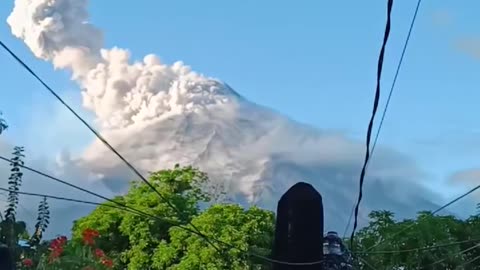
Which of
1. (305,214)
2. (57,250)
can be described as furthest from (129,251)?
(305,214)

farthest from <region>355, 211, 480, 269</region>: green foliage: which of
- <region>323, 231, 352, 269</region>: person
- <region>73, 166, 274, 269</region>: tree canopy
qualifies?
<region>323, 231, 352, 269</region>: person

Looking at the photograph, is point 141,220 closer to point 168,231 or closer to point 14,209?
point 168,231

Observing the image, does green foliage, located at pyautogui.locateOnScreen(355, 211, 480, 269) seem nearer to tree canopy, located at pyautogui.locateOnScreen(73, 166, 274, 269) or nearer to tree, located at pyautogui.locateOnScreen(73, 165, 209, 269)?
tree canopy, located at pyautogui.locateOnScreen(73, 166, 274, 269)

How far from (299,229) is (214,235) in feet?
70.9

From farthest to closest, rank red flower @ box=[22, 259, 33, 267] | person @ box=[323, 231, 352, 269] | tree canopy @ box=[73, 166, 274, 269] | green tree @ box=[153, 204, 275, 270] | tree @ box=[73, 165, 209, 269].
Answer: tree @ box=[73, 165, 209, 269] < tree canopy @ box=[73, 166, 274, 269] < green tree @ box=[153, 204, 275, 270] < red flower @ box=[22, 259, 33, 267] < person @ box=[323, 231, 352, 269]

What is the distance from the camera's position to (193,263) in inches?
935

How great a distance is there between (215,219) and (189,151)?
89.1m

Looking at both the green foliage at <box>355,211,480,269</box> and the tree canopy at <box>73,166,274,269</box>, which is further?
the tree canopy at <box>73,166,274,269</box>

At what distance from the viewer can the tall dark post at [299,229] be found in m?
2.63

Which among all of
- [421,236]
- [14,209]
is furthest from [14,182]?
[421,236]

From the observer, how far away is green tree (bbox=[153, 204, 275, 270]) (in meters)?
23.5

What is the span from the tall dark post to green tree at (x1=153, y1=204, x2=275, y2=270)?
20183 mm

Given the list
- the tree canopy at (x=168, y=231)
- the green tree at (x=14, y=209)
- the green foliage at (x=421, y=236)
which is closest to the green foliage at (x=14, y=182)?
the green tree at (x=14, y=209)

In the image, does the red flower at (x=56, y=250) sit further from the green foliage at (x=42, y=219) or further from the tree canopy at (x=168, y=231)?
the tree canopy at (x=168, y=231)
